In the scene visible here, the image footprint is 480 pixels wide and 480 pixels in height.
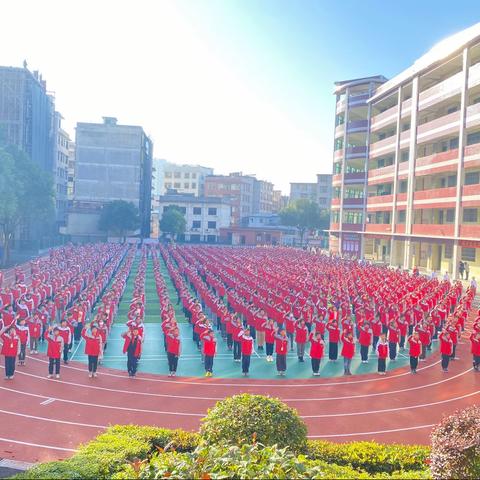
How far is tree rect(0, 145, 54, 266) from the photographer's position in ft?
112

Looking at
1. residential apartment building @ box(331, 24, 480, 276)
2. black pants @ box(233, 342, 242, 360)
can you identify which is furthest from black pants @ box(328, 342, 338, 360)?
residential apartment building @ box(331, 24, 480, 276)

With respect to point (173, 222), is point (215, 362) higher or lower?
lower

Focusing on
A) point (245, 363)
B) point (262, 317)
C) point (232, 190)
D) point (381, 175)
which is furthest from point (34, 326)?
point (232, 190)

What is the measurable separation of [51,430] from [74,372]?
4.03 meters

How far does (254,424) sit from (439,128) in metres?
36.0

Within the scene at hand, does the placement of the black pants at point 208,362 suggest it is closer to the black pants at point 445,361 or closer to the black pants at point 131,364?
the black pants at point 131,364

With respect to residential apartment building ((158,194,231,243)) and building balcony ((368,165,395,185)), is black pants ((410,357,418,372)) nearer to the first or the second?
building balcony ((368,165,395,185))

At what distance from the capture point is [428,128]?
39.7 metres

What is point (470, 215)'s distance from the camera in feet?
118

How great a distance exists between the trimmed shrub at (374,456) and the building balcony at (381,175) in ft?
134

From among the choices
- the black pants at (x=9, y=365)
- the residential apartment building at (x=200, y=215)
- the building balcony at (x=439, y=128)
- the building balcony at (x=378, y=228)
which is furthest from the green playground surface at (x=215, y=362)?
the residential apartment building at (x=200, y=215)

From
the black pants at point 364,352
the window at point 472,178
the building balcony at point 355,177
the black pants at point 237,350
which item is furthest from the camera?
the building balcony at point 355,177

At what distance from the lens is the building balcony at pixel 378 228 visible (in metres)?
45.7

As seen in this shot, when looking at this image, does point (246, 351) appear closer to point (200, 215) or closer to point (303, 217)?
point (303, 217)
